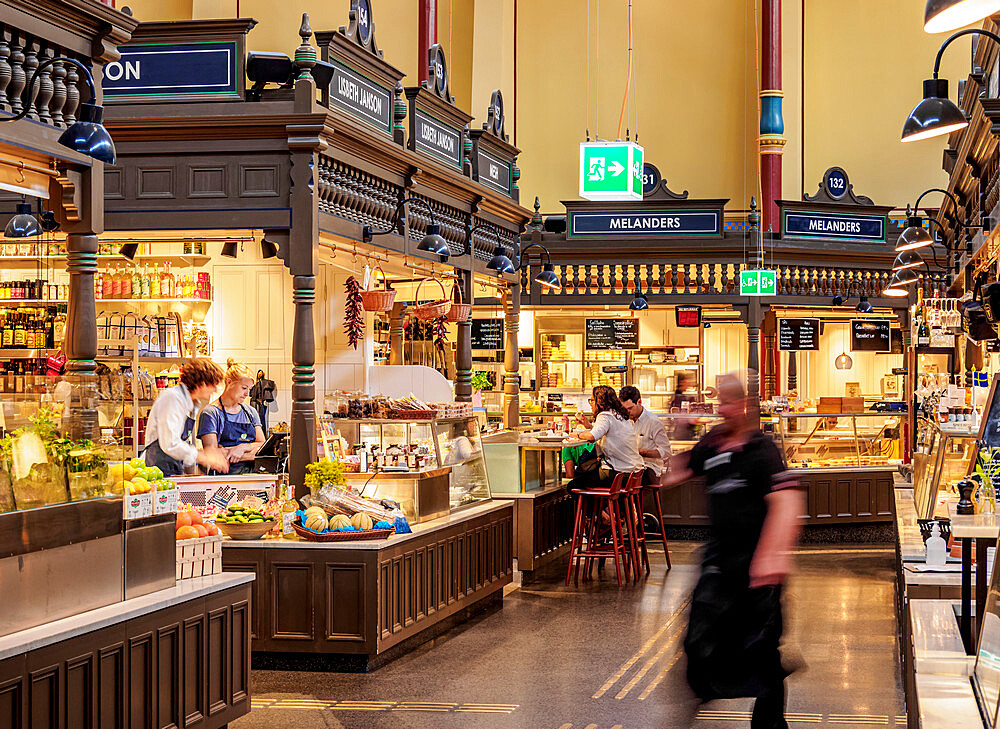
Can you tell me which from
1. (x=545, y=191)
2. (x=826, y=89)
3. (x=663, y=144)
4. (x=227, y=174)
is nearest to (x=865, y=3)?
(x=826, y=89)

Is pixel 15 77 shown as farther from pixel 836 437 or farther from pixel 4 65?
pixel 836 437

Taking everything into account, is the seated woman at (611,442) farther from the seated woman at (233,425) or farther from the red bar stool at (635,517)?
the seated woman at (233,425)

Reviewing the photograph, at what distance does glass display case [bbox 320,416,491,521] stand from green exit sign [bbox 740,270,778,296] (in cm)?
627

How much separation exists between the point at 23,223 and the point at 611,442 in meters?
5.25

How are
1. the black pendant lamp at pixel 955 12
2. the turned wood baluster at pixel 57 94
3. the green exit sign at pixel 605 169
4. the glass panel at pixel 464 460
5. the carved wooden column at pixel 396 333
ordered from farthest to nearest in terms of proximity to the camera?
1. the carved wooden column at pixel 396 333
2. the green exit sign at pixel 605 169
3. the glass panel at pixel 464 460
4. the turned wood baluster at pixel 57 94
5. the black pendant lamp at pixel 955 12

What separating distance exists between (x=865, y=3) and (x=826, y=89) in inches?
58.7

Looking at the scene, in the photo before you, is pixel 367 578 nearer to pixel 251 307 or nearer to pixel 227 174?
pixel 227 174

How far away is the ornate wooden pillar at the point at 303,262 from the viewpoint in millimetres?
7609

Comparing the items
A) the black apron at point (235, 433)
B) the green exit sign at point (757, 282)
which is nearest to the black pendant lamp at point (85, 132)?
the black apron at point (235, 433)

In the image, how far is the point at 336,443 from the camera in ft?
25.9

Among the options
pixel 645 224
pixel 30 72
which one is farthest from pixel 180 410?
pixel 645 224

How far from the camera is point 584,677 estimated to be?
23.1 feet

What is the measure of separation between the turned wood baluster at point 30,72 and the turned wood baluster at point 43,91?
0.03 m

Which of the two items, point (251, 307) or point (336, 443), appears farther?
point (251, 307)
